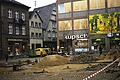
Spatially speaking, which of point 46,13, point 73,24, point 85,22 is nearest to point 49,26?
point 46,13

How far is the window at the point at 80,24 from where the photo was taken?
39094 mm

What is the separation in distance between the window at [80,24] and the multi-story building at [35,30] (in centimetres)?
1426

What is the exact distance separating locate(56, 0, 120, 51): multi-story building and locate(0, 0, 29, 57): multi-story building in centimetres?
916

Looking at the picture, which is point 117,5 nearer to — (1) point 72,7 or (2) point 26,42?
(1) point 72,7

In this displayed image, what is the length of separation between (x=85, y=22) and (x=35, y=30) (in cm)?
1713

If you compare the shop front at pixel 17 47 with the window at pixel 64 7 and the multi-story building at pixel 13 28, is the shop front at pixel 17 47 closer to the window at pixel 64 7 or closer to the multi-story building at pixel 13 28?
the multi-story building at pixel 13 28

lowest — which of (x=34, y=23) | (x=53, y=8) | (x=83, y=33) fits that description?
(x=83, y=33)

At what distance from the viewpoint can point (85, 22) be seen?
39125mm

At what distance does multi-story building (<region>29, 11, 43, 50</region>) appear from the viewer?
48.4 m

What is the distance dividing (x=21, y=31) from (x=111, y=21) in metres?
21.7

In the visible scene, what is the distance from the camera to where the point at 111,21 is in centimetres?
3609

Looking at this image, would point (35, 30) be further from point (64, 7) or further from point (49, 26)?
point (64, 7)

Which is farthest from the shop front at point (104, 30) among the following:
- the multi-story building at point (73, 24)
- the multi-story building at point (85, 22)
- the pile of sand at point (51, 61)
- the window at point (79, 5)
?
the pile of sand at point (51, 61)

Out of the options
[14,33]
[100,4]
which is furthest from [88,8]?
[14,33]
